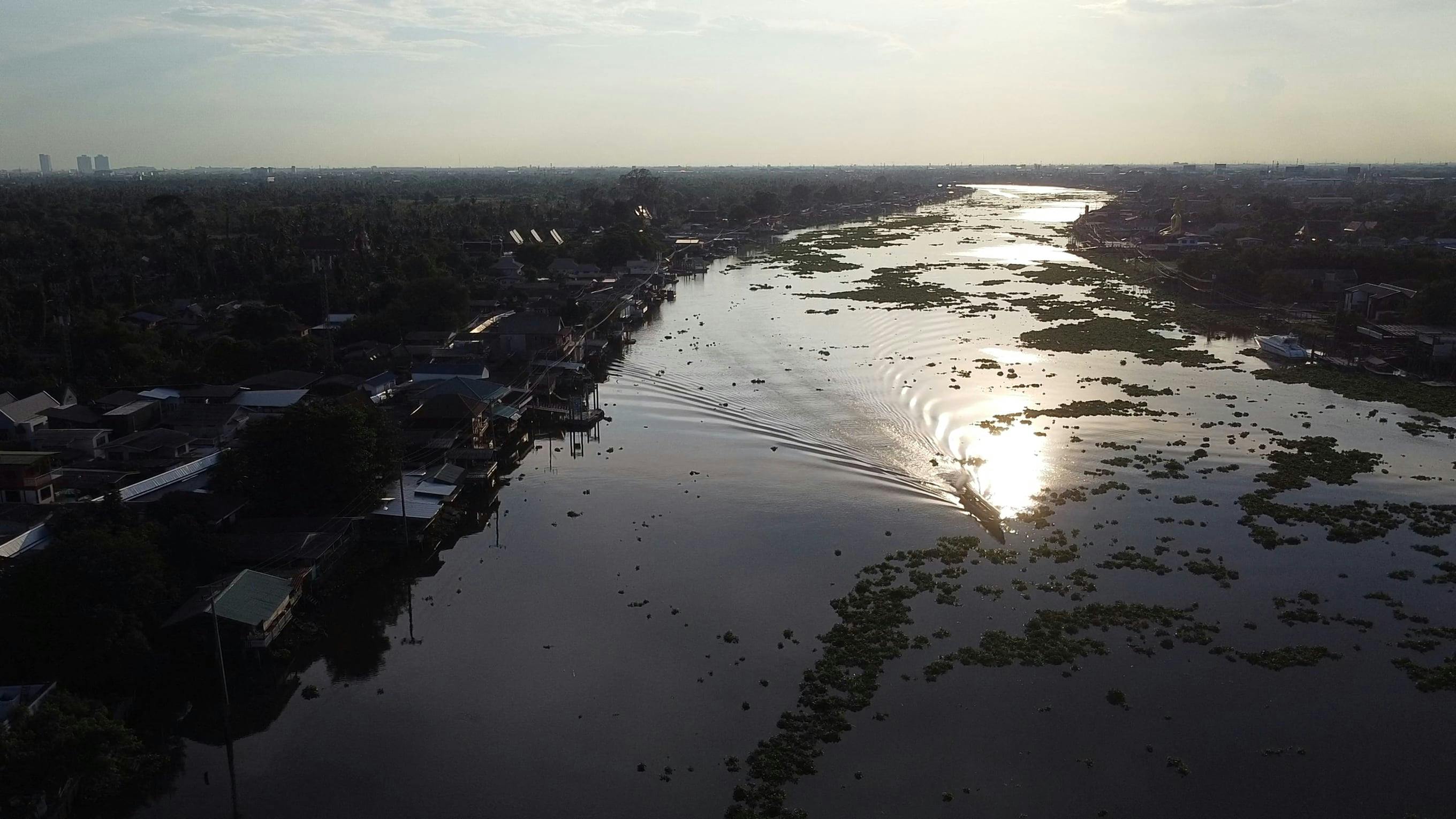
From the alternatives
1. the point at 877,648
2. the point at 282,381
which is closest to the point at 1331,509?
the point at 877,648

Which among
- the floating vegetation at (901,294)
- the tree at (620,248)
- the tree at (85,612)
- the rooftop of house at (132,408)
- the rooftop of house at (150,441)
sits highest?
the tree at (620,248)

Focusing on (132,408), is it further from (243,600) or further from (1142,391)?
(1142,391)

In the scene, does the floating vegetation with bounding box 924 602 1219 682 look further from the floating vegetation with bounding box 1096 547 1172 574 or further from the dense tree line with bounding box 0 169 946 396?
the dense tree line with bounding box 0 169 946 396

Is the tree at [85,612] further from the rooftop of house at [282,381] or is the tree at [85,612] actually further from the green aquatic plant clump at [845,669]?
the rooftop of house at [282,381]

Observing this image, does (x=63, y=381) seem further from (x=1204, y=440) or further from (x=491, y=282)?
(x=1204, y=440)

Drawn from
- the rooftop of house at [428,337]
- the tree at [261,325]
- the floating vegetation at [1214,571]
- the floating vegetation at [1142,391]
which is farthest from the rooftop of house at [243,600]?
the floating vegetation at [1142,391]

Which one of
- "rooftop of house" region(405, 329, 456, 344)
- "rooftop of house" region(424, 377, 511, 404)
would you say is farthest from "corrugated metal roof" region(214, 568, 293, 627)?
"rooftop of house" region(405, 329, 456, 344)

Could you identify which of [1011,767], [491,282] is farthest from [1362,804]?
[491,282]
